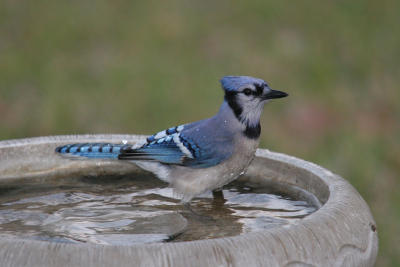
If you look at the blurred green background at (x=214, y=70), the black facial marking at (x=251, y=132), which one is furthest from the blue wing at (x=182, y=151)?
the blurred green background at (x=214, y=70)

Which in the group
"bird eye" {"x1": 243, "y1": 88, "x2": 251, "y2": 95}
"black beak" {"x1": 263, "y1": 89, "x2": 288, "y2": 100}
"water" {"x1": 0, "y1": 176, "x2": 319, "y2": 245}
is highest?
"bird eye" {"x1": 243, "y1": 88, "x2": 251, "y2": 95}

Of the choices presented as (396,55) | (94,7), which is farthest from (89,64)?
(396,55)

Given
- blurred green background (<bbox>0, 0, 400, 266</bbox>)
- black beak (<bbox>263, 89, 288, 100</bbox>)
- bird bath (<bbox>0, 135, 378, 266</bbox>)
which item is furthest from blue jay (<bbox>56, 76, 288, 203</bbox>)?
blurred green background (<bbox>0, 0, 400, 266</bbox>)

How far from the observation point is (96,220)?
2.88 meters

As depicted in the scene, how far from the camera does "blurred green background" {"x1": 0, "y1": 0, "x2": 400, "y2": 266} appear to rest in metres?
6.53

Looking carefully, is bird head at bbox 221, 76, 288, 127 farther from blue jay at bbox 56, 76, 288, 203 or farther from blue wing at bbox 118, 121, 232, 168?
blue wing at bbox 118, 121, 232, 168

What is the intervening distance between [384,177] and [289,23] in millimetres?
3102

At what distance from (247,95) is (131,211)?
2.42ft

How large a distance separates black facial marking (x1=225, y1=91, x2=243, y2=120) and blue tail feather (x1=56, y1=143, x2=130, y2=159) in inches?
21.6

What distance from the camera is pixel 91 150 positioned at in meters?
3.23

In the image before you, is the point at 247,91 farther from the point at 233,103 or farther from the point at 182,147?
the point at 182,147

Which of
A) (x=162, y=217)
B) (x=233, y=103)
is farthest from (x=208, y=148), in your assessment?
(x=162, y=217)

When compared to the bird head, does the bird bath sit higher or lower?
lower

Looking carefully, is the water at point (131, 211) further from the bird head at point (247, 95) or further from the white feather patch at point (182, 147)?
the bird head at point (247, 95)
